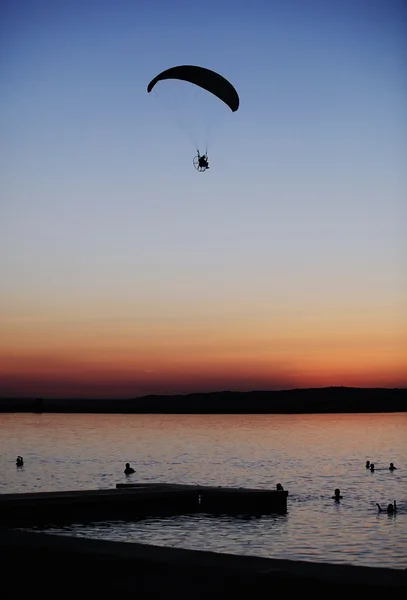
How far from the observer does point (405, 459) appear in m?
83.2

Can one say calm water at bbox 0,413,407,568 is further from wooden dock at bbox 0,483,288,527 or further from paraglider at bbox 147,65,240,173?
paraglider at bbox 147,65,240,173

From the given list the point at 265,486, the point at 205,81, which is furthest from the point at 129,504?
the point at 265,486

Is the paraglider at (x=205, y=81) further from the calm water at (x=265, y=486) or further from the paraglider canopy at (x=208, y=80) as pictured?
the calm water at (x=265, y=486)

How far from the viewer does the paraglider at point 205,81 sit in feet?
84.7

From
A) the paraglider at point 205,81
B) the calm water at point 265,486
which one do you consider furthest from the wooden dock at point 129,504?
the paraglider at point 205,81

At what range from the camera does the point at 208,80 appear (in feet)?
85.5

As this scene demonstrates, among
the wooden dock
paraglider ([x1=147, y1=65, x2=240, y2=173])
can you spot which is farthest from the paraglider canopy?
the wooden dock

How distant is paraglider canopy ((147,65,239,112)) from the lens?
2583 centimetres

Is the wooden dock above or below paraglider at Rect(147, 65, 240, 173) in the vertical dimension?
below

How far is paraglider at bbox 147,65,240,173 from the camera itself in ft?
84.7

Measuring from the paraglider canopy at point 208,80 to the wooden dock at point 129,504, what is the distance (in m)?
12.8

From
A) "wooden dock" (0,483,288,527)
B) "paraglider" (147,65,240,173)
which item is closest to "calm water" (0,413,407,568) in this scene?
"wooden dock" (0,483,288,527)

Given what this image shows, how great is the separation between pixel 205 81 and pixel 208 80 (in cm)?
11

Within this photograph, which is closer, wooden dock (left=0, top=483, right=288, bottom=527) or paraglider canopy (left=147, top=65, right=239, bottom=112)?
wooden dock (left=0, top=483, right=288, bottom=527)
